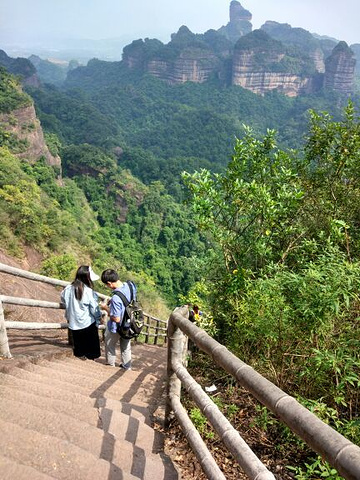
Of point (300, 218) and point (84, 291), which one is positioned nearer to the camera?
point (84, 291)

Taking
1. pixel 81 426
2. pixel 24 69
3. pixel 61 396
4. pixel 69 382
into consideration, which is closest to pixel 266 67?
pixel 24 69

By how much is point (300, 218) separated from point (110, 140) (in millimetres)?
66941

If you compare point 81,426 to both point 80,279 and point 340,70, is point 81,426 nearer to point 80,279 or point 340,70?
point 80,279

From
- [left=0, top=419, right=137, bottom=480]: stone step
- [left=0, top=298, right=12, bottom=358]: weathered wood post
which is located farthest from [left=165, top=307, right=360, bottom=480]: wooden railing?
[left=0, top=298, right=12, bottom=358]: weathered wood post

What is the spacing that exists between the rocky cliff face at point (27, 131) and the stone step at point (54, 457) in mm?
38874

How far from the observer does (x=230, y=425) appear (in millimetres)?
1594

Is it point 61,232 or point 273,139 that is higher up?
point 273,139

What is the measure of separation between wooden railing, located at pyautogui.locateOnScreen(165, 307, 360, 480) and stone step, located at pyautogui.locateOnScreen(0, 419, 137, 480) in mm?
468

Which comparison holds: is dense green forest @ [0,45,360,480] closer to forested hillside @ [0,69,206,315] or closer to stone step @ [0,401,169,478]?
forested hillside @ [0,69,206,315]

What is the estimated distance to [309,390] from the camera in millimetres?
2514

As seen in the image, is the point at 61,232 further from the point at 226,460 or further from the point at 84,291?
the point at 226,460

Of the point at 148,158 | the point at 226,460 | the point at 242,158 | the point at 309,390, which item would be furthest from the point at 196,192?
the point at 148,158

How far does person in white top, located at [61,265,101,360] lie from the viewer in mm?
3846

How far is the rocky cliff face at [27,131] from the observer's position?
37.4m
